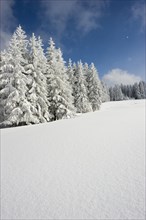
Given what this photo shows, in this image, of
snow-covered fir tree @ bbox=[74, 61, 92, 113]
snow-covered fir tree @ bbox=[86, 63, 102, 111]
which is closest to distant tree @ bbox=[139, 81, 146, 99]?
snow-covered fir tree @ bbox=[86, 63, 102, 111]

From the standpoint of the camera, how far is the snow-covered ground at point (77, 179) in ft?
12.7

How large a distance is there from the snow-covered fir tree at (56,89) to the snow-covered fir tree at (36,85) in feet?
6.49

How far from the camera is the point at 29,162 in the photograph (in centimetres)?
698

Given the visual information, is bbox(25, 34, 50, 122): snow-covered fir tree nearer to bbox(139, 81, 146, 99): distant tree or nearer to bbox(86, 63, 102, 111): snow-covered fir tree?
bbox(86, 63, 102, 111): snow-covered fir tree

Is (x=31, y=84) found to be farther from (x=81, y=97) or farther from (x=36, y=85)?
(x=81, y=97)

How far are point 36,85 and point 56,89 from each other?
3.83m

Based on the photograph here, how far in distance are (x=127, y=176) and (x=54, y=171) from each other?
2500 mm

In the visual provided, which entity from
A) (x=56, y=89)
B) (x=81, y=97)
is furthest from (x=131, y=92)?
(x=56, y=89)

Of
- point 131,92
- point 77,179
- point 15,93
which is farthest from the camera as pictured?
point 131,92

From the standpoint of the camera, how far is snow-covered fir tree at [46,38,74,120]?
23953 mm

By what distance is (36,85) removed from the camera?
21.1m

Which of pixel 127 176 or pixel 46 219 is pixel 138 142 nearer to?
pixel 127 176

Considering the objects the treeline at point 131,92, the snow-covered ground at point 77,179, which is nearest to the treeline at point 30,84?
the snow-covered ground at point 77,179

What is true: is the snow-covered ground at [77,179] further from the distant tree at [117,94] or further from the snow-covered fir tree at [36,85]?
the distant tree at [117,94]
